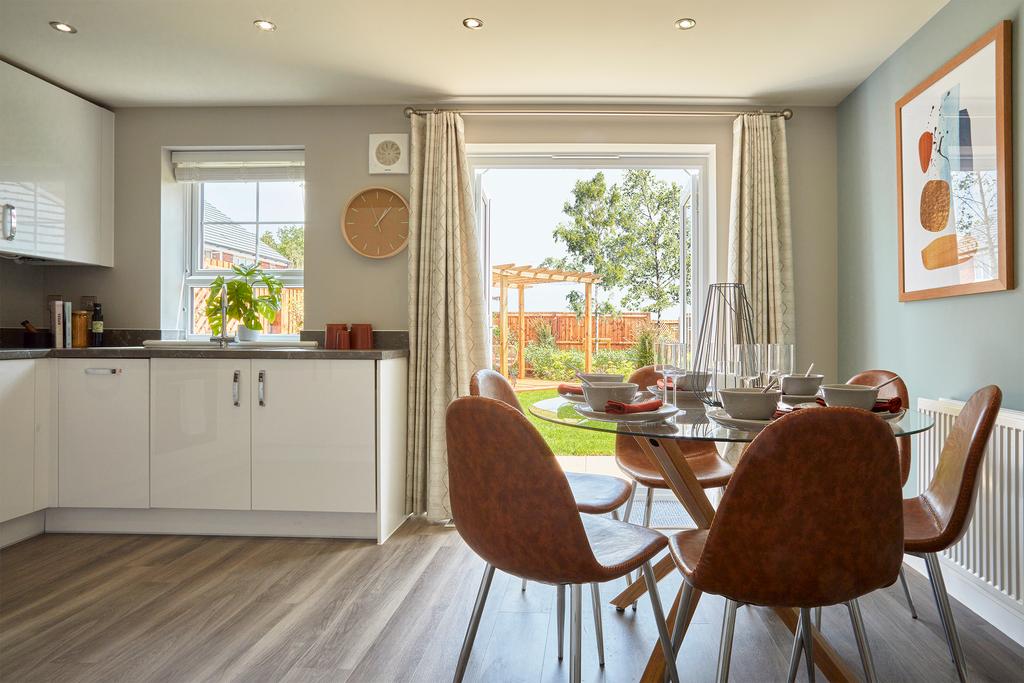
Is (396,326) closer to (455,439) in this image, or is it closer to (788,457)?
(455,439)

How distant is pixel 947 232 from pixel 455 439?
2.22 metres

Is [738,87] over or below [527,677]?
over

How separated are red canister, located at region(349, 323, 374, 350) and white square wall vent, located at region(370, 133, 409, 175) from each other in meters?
0.91

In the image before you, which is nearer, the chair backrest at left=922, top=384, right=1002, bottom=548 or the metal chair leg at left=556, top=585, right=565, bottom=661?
the chair backrest at left=922, top=384, right=1002, bottom=548

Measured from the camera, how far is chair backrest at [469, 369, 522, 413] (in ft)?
6.41

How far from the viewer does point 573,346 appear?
5.43m

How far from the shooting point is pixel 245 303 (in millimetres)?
3572

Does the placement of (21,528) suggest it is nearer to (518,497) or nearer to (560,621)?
(560,621)

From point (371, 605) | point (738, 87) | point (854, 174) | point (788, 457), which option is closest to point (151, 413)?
point (371, 605)

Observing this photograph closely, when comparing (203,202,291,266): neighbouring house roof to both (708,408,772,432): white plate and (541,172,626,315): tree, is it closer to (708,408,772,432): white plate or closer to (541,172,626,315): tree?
(541,172,626,315): tree

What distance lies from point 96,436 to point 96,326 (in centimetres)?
82

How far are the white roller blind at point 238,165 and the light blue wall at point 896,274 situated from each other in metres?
3.12

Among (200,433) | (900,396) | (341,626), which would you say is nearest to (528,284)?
(200,433)

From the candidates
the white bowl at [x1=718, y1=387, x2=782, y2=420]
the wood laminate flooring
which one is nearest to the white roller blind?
the wood laminate flooring
